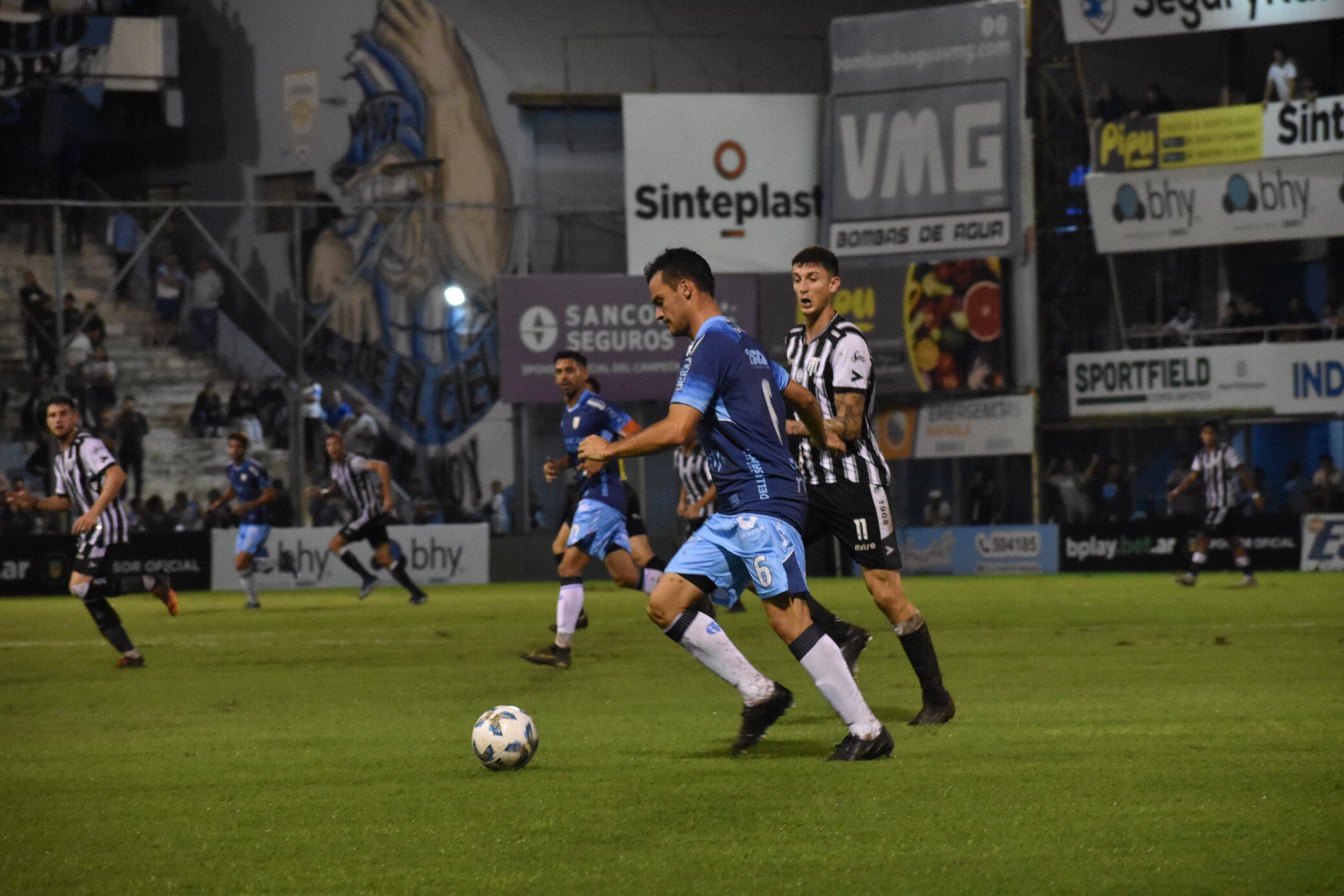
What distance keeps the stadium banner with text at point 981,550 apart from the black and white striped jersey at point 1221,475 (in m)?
6.88

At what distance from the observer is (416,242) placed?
37656 millimetres

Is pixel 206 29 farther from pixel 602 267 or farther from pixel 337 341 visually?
pixel 602 267

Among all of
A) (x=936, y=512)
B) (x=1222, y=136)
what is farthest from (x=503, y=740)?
(x=1222, y=136)

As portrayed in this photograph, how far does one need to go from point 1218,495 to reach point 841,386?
17.1m

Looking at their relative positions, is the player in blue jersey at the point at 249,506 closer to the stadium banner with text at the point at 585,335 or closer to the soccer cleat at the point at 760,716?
the stadium banner with text at the point at 585,335

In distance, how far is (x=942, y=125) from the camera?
34.8m

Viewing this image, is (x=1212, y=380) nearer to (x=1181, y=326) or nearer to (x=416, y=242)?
(x=1181, y=326)

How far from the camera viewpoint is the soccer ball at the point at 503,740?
24.9ft

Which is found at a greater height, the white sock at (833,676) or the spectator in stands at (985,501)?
the white sock at (833,676)

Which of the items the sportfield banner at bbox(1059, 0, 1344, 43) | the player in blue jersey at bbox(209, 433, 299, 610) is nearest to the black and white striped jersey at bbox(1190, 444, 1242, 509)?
the sportfield banner at bbox(1059, 0, 1344, 43)

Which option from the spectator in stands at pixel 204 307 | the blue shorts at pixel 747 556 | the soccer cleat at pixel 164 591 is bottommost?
the soccer cleat at pixel 164 591

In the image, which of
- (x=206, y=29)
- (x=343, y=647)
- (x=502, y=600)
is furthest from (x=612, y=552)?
(x=206, y=29)

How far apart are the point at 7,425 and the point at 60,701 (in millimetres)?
23094

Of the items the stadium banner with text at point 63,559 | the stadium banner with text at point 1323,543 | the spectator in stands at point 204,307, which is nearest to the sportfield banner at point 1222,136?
the stadium banner with text at point 1323,543
